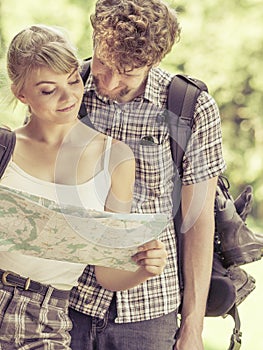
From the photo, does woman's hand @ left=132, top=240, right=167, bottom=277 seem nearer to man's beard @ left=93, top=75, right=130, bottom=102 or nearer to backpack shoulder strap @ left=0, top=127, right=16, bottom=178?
backpack shoulder strap @ left=0, top=127, right=16, bottom=178

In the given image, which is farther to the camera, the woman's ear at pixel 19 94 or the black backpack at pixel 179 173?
the black backpack at pixel 179 173

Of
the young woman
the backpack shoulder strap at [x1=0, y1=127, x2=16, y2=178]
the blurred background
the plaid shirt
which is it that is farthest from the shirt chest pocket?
the blurred background

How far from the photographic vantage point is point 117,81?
2668 millimetres

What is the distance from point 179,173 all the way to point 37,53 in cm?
53

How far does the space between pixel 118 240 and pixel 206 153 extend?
2.00 ft

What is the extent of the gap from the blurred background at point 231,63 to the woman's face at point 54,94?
4685 millimetres

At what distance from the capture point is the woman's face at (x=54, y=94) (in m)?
2.50

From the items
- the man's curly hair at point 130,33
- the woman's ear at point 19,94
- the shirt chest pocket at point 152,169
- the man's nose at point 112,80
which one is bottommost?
the shirt chest pocket at point 152,169

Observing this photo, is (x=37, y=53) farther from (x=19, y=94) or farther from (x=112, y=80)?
(x=112, y=80)

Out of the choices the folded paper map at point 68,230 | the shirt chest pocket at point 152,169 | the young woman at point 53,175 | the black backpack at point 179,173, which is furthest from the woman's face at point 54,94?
the folded paper map at point 68,230

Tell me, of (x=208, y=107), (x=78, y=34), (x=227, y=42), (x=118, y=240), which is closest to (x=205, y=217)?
(x=208, y=107)

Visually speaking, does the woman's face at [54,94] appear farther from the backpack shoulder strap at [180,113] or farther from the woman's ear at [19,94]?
the backpack shoulder strap at [180,113]

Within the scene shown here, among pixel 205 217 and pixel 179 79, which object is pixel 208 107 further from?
pixel 205 217

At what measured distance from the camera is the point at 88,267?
2773 millimetres
